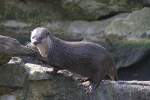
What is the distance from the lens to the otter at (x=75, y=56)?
169 inches

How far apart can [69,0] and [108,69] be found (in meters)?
4.46

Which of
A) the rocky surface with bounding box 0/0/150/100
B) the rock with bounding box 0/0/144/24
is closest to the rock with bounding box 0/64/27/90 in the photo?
the rocky surface with bounding box 0/0/150/100

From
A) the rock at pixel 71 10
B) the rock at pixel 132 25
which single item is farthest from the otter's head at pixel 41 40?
the rock at pixel 71 10

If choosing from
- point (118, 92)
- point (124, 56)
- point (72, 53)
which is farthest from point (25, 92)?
point (124, 56)

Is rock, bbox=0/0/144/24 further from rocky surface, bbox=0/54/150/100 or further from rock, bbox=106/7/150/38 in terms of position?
rocky surface, bbox=0/54/150/100

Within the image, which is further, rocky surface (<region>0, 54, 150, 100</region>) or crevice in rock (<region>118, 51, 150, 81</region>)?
crevice in rock (<region>118, 51, 150, 81</region>)

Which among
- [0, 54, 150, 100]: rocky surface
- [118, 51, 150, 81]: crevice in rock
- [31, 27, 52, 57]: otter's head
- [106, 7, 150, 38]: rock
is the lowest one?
[118, 51, 150, 81]: crevice in rock

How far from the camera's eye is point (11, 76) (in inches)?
167

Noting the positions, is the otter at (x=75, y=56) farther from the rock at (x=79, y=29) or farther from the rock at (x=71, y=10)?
the rock at (x=71, y=10)

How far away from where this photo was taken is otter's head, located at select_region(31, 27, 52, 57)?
13.7 ft

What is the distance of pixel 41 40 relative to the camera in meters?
4.20

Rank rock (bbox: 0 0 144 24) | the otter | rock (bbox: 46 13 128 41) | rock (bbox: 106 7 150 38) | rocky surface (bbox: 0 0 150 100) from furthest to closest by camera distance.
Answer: rock (bbox: 0 0 144 24), rock (bbox: 46 13 128 41), rock (bbox: 106 7 150 38), rocky surface (bbox: 0 0 150 100), the otter

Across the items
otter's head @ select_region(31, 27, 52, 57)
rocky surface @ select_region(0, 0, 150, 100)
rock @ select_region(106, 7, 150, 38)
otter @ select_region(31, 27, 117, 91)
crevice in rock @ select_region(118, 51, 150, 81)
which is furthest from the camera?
rock @ select_region(106, 7, 150, 38)

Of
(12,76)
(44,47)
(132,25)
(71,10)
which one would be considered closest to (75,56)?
(44,47)
